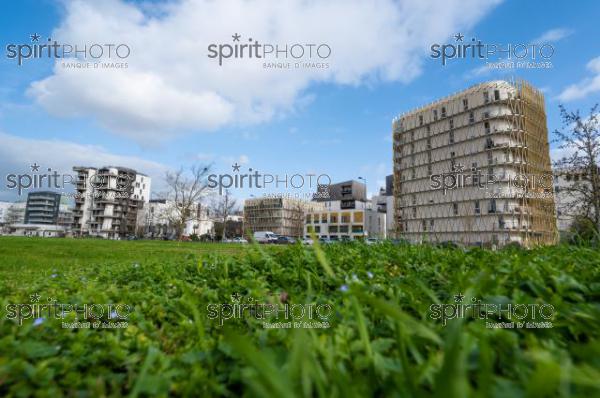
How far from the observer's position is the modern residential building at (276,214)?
122188 millimetres

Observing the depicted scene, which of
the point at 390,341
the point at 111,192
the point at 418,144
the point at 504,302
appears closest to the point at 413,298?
the point at 504,302

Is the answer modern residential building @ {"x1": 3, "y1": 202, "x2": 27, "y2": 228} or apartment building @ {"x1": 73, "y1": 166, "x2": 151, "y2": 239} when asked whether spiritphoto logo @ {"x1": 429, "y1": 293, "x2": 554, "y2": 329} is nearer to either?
apartment building @ {"x1": 73, "y1": 166, "x2": 151, "y2": 239}

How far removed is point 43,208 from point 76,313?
219 meters

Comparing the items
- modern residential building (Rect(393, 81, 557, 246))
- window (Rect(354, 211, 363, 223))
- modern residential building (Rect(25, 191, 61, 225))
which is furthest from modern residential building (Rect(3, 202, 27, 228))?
modern residential building (Rect(393, 81, 557, 246))

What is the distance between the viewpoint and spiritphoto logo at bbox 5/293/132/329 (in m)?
1.88

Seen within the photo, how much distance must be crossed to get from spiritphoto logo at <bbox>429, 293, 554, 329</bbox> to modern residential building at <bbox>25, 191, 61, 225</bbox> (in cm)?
21093

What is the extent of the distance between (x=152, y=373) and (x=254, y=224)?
12806 cm

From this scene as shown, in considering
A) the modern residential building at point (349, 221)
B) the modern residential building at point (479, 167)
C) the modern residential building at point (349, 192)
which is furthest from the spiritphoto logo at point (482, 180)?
the modern residential building at point (349, 192)

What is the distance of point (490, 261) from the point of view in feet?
9.55

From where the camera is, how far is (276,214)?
12438 centimetres

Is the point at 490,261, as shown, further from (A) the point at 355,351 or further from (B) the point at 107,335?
(B) the point at 107,335

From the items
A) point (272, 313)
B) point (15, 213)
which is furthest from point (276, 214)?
point (15, 213)

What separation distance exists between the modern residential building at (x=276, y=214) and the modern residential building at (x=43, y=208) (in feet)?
376

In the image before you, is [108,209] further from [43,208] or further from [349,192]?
[43,208]
